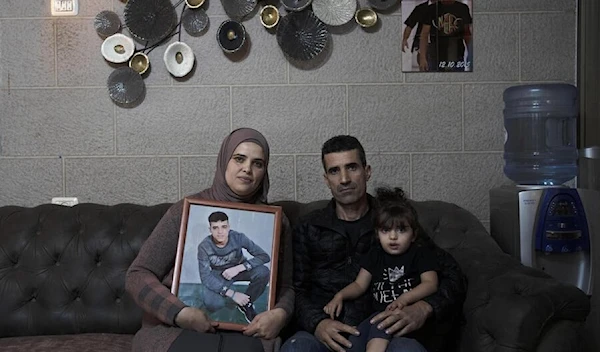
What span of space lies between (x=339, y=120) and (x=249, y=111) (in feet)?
1.41

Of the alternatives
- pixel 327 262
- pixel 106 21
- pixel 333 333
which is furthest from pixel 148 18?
pixel 333 333

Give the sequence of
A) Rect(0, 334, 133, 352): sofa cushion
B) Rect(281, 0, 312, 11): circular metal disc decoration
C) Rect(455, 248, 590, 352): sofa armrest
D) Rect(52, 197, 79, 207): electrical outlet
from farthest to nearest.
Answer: Rect(52, 197, 79, 207): electrical outlet < Rect(281, 0, 312, 11): circular metal disc decoration < Rect(0, 334, 133, 352): sofa cushion < Rect(455, 248, 590, 352): sofa armrest

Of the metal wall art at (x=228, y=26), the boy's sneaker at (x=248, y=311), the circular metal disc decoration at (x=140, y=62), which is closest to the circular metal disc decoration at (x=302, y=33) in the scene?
the metal wall art at (x=228, y=26)

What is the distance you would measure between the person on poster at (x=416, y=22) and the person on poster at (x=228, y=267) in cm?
133

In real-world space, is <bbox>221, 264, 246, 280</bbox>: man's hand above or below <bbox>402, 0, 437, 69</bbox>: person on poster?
below

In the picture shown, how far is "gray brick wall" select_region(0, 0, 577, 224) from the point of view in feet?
9.82

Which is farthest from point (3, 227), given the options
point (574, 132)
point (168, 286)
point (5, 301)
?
point (574, 132)

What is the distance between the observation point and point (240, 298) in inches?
84.0

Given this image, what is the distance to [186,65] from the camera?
2959mm

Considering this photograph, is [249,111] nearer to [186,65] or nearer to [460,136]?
[186,65]

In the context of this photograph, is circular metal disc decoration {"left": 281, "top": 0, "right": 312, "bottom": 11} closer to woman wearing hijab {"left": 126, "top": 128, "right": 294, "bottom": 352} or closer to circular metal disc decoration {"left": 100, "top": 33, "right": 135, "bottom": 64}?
circular metal disc decoration {"left": 100, "top": 33, "right": 135, "bottom": 64}

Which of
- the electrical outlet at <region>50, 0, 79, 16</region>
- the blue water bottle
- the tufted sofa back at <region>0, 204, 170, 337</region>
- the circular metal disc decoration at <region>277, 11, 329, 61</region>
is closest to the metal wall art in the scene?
the circular metal disc decoration at <region>277, 11, 329, 61</region>

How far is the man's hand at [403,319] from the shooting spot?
199 centimetres

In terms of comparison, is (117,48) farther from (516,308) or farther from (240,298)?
(516,308)
